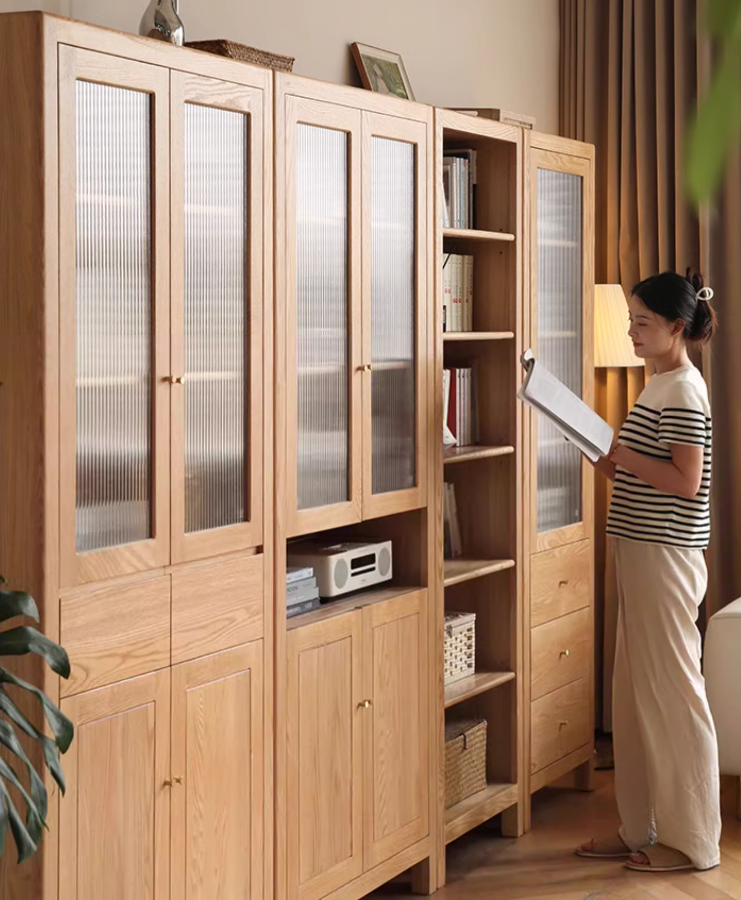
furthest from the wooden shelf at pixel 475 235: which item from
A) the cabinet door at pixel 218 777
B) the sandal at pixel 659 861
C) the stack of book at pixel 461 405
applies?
the sandal at pixel 659 861

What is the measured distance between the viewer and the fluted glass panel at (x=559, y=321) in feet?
11.9

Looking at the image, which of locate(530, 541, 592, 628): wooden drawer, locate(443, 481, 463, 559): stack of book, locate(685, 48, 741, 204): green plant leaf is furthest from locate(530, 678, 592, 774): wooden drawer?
locate(685, 48, 741, 204): green plant leaf

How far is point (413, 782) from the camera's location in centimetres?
311

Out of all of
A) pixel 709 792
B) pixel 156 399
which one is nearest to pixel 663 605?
pixel 709 792

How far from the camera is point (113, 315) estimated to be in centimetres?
217

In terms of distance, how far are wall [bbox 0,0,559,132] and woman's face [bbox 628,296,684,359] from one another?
107cm

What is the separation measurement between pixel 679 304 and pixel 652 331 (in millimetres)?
99

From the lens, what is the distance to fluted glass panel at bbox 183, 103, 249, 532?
2346 millimetres

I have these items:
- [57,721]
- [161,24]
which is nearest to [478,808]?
[57,721]

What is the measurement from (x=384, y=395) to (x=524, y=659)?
108 cm

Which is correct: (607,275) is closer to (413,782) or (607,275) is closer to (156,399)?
(413,782)

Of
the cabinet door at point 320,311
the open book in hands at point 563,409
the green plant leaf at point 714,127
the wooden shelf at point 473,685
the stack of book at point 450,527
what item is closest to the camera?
the green plant leaf at point 714,127

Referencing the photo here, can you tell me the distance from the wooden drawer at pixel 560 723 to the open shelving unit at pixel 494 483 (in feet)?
0.36

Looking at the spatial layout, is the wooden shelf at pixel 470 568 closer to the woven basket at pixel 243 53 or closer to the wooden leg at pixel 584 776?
Answer: the wooden leg at pixel 584 776
